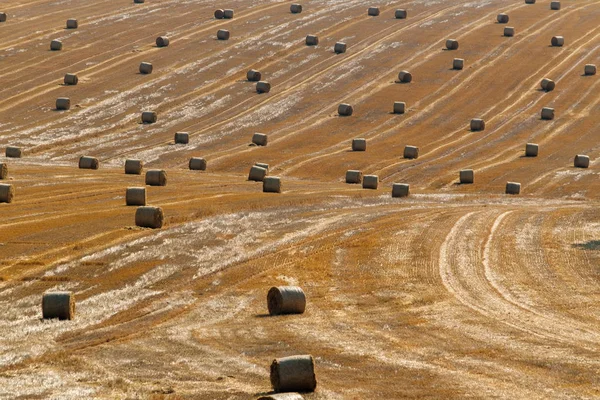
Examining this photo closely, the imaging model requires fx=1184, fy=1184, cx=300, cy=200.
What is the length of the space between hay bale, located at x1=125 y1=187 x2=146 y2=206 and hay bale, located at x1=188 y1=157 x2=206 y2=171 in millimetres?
15505

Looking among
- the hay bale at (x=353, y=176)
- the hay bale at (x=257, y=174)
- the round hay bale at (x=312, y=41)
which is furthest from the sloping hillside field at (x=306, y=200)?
the hay bale at (x=353, y=176)

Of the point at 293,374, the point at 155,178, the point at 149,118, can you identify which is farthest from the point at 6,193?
the point at 149,118

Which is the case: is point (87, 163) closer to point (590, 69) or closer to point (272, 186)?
point (272, 186)

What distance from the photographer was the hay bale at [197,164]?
58656 millimetres

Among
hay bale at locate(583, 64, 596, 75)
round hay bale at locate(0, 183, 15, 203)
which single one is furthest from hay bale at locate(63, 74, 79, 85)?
round hay bale at locate(0, 183, 15, 203)

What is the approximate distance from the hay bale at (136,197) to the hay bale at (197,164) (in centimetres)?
1550

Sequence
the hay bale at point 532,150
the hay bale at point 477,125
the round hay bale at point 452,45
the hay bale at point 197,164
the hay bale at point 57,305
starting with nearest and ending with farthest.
Result: 1. the hay bale at point 57,305
2. the hay bale at point 197,164
3. the hay bale at point 532,150
4. the hay bale at point 477,125
5. the round hay bale at point 452,45

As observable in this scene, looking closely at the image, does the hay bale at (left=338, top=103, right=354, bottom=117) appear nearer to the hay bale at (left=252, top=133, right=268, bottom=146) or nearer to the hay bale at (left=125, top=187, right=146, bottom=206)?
the hay bale at (left=252, top=133, right=268, bottom=146)

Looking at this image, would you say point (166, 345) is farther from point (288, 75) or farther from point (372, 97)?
point (288, 75)

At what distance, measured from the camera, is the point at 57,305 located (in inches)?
1077

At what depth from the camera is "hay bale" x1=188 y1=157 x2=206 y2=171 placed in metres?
58.7

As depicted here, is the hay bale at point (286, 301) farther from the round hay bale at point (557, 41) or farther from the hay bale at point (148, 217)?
the round hay bale at point (557, 41)

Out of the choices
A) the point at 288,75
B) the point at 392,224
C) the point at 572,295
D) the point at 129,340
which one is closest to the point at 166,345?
the point at 129,340

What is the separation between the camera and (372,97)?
256 feet
